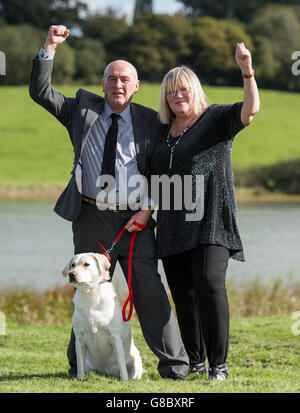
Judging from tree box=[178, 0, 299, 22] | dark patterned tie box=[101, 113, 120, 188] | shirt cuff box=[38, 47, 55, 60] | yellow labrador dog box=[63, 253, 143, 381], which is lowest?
yellow labrador dog box=[63, 253, 143, 381]

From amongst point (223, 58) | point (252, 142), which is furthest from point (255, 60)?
point (252, 142)

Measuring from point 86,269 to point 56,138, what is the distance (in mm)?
35218

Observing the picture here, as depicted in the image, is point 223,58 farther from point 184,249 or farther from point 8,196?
point 184,249

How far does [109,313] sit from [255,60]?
5289 centimetres

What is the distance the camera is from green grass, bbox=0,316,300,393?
171 inches

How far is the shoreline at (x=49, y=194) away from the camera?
27234mm

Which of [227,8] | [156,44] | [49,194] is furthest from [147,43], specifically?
[49,194]

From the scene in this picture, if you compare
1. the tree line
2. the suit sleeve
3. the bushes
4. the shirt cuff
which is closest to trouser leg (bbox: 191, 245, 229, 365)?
the suit sleeve

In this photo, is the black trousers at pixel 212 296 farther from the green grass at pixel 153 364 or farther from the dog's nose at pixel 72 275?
the dog's nose at pixel 72 275

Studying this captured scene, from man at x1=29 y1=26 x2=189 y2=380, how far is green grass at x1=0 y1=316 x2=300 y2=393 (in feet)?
1.33

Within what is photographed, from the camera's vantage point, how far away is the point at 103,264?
455cm

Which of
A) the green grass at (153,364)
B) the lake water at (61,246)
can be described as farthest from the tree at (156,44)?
the green grass at (153,364)

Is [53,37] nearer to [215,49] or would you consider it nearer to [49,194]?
[49,194]

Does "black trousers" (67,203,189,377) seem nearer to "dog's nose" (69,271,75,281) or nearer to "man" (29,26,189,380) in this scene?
"man" (29,26,189,380)
